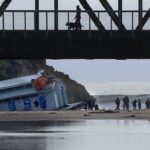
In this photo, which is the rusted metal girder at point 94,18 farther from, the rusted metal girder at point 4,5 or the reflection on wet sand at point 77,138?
the reflection on wet sand at point 77,138

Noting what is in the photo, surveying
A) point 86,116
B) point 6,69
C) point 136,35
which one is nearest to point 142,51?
point 136,35

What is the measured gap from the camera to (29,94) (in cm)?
10588

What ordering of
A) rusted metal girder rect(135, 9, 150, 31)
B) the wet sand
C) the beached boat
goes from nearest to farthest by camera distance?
rusted metal girder rect(135, 9, 150, 31)
the wet sand
the beached boat

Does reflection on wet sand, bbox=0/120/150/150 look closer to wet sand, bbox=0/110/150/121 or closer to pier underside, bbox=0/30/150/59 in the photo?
pier underside, bbox=0/30/150/59

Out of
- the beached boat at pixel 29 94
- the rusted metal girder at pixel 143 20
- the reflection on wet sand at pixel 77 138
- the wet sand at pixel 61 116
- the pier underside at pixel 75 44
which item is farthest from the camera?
the beached boat at pixel 29 94

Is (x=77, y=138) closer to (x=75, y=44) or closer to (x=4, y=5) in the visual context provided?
(x=75, y=44)

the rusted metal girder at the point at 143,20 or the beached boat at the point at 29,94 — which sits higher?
the rusted metal girder at the point at 143,20

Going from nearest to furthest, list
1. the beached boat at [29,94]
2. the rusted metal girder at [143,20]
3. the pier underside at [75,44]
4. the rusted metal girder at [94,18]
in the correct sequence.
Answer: the rusted metal girder at [94,18], the rusted metal girder at [143,20], the pier underside at [75,44], the beached boat at [29,94]

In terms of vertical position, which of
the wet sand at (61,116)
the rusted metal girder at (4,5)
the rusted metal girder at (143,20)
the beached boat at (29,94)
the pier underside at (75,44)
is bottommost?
the wet sand at (61,116)

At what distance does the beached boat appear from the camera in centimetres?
10631

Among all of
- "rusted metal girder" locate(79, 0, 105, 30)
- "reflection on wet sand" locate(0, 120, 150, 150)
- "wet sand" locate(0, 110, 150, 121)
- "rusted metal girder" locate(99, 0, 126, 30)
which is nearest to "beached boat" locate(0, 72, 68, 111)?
"wet sand" locate(0, 110, 150, 121)

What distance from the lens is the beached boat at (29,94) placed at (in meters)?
106

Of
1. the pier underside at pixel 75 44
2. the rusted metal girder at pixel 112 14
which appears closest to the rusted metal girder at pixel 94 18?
the pier underside at pixel 75 44

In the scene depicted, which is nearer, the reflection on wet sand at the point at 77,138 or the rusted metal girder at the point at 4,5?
the rusted metal girder at the point at 4,5
